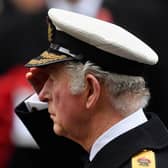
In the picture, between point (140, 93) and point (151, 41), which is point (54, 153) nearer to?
point (140, 93)

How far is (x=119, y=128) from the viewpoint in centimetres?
272

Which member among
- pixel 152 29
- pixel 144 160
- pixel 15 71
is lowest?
pixel 15 71

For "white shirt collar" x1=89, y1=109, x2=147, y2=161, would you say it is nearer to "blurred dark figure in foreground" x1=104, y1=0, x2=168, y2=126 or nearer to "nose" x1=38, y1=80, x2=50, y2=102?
"nose" x1=38, y1=80, x2=50, y2=102

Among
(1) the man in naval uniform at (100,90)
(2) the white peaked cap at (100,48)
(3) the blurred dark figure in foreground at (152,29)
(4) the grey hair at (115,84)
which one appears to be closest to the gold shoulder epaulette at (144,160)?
(1) the man in naval uniform at (100,90)

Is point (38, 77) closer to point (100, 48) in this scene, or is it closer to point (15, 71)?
point (100, 48)

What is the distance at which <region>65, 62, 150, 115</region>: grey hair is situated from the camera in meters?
2.72

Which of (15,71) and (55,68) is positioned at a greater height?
(55,68)

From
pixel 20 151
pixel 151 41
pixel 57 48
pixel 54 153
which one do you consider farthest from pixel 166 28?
pixel 57 48

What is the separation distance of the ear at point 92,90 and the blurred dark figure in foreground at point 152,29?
187cm

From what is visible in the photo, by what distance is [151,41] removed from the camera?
4.73 metres

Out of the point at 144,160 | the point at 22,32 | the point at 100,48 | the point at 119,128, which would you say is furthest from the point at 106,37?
the point at 22,32

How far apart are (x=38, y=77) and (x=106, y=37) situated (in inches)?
13.8

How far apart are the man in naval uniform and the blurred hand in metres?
0.06

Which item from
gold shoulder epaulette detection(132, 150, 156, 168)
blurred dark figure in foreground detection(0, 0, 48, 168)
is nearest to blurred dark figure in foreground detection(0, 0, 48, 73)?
blurred dark figure in foreground detection(0, 0, 48, 168)
